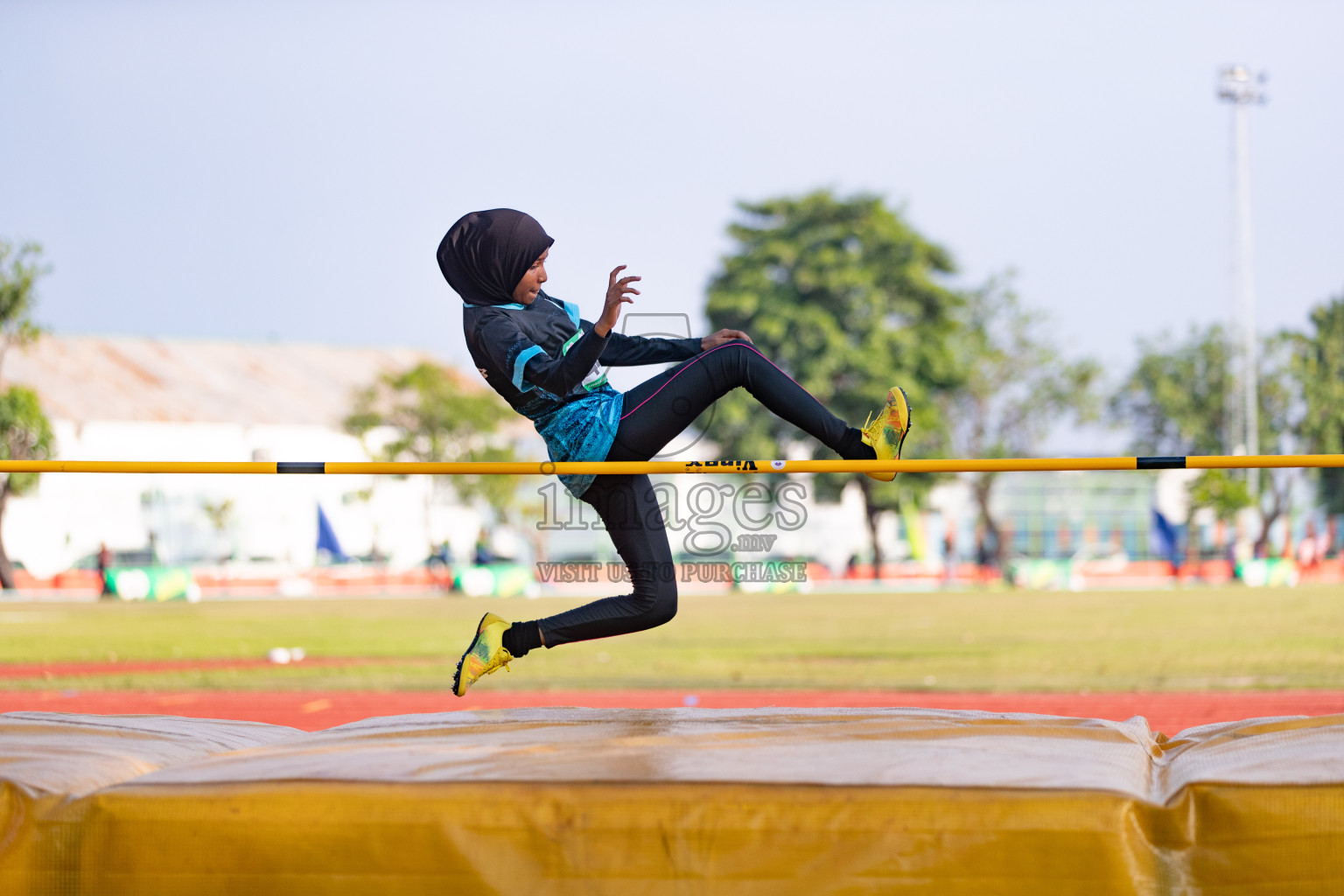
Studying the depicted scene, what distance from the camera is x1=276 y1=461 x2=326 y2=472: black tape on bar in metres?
3.74

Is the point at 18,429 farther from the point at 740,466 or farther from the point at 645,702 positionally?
the point at 740,466

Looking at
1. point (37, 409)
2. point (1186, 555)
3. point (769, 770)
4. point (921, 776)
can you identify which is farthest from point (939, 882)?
point (1186, 555)

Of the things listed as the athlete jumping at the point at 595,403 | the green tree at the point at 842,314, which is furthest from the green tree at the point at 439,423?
the athlete jumping at the point at 595,403

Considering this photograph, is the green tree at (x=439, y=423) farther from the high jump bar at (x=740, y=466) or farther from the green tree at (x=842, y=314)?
the high jump bar at (x=740, y=466)

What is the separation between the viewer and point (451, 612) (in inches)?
810

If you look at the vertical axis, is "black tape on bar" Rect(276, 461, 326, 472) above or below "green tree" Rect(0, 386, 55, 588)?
below

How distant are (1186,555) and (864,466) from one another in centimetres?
4528

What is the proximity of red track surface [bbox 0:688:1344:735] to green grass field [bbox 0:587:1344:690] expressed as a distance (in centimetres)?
43

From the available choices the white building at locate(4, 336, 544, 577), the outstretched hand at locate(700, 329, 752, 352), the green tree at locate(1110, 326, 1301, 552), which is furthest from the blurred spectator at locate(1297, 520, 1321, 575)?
the outstretched hand at locate(700, 329, 752, 352)

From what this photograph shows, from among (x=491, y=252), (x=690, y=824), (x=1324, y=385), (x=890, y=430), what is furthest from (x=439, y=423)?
(x=690, y=824)

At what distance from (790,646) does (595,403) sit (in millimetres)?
9893

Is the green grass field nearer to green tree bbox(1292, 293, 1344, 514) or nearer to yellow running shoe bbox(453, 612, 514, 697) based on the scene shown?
yellow running shoe bbox(453, 612, 514, 697)

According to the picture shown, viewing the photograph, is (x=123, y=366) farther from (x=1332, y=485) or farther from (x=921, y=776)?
(x=921, y=776)

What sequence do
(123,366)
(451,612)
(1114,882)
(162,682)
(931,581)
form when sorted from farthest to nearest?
(123,366) → (931,581) → (451,612) → (162,682) → (1114,882)
